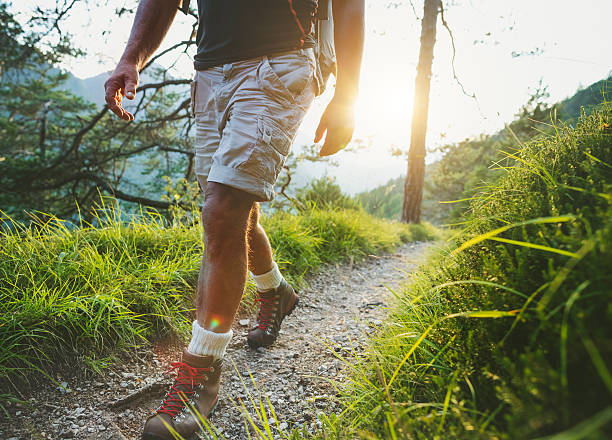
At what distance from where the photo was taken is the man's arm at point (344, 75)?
1684 mm

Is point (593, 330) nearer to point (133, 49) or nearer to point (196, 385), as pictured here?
point (196, 385)

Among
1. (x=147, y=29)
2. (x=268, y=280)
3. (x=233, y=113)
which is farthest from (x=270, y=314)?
(x=147, y=29)

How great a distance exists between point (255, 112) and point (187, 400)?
127 cm

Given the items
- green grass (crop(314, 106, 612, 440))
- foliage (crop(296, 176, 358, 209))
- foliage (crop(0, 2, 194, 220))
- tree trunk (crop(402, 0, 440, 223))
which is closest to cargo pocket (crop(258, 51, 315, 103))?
green grass (crop(314, 106, 612, 440))

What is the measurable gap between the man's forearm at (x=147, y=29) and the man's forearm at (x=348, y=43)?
0.93 metres

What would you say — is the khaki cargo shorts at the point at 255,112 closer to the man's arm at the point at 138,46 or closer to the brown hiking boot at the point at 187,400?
the man's arm at the point at 138,46

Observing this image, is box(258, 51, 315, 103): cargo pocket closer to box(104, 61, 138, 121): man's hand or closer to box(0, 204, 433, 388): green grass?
box(104, 61, 138, 121): man's hand

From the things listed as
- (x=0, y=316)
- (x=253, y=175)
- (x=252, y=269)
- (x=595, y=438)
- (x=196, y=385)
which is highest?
(x=253, y=175)

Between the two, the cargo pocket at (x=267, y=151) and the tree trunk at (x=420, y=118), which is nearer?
the cargo pocket at (x=267, y=151)

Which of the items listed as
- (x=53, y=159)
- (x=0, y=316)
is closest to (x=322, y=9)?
(x=0, y=316)

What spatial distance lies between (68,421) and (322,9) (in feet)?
7.36

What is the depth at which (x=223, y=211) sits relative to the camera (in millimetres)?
1271

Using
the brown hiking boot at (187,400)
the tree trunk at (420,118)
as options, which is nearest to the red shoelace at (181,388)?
the brown hiking boot at (187,400)

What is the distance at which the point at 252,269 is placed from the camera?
1885mm
